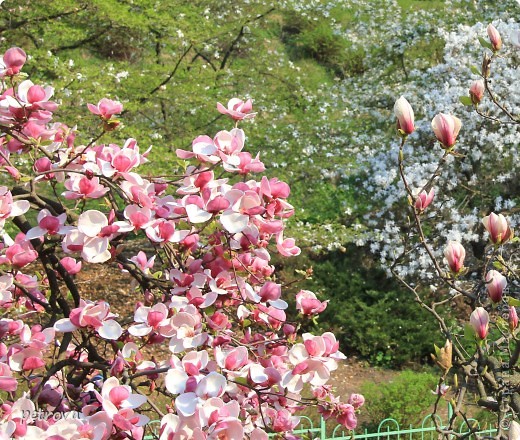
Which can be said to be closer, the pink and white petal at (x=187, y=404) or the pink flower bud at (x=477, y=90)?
the pink and white petal at (x=187, y=404)

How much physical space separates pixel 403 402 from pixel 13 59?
14.0ft

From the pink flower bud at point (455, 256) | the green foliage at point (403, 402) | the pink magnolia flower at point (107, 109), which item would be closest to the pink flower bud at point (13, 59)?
the pink magnolia flower at point (107, 109)

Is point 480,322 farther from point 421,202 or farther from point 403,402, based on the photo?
point 403,402

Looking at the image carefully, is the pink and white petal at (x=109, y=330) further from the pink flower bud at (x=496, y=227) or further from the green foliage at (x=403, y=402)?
the green foliage at (x=403, y=402)

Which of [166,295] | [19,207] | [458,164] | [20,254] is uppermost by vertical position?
[19,207]

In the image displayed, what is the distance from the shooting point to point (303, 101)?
9.13 m

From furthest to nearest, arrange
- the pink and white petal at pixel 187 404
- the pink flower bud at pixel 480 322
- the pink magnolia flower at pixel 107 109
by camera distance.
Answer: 1. the pink magnolia flower at pixel 107 109
2. the pink flower bud at pixel 480 322
3. the pink and white petal at pixel 187 404

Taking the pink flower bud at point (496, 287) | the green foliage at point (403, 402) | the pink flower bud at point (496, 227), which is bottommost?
the green foliage at point (403, 402)

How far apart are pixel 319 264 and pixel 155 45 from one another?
3725mm

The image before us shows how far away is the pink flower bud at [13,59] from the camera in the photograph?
6.20 feet

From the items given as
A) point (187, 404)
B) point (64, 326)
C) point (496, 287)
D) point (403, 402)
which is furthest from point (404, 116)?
point (403, 402)

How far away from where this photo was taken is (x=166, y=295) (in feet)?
6.23

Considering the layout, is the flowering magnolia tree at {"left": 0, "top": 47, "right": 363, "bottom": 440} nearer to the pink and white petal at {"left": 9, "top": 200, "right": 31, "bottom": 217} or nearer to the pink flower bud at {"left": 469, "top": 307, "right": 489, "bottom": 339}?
the pink and white petal at {"left": 9, "top": 200, "right": 31, "bottom": 217}

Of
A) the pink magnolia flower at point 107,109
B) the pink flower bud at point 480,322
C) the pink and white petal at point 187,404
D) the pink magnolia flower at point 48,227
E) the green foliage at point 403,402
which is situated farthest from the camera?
the green foliage at point 403,402
